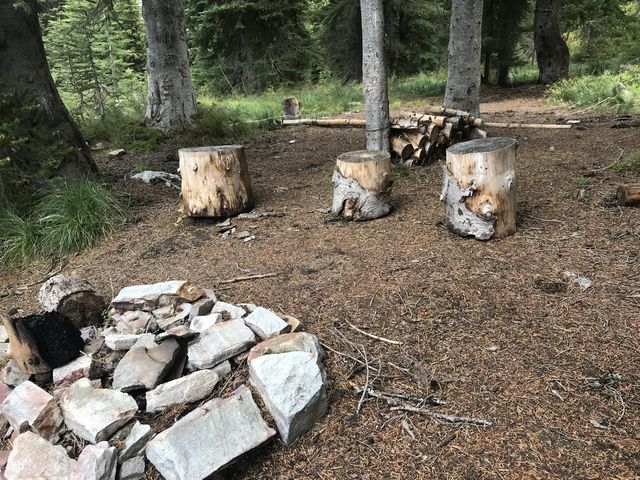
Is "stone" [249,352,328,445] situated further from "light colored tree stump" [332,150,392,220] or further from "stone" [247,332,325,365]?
"light colored tree stump" [332,150,392,220]

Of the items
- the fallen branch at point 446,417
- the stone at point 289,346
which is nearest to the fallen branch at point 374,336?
the stone at point 289,346

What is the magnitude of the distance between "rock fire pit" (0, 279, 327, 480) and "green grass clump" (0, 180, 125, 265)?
2.07 m

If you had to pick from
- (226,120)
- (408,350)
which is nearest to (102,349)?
(408,350)

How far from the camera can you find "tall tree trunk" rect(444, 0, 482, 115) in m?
6.56

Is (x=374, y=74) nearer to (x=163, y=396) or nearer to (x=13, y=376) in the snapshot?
(x=163, y=396)

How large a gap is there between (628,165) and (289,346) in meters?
4.70

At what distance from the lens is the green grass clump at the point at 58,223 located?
460cm

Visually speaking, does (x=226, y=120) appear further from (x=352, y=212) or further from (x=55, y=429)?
(x=55, y=429)

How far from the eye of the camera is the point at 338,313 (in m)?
3.06

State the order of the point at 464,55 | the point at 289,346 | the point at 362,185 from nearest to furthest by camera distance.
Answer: the point at 289,346, the point at 362,185, the point at 464,55

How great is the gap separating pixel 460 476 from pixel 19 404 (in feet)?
7.20

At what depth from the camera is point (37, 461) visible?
199 cm

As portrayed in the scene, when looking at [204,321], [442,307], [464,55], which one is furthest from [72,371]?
[464,55]

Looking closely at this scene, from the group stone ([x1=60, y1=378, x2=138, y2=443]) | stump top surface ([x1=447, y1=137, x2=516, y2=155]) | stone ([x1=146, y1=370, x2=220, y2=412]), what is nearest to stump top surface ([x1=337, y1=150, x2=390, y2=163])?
stump top surface ([x1=447, y1=137, x2=516, y2=155])
